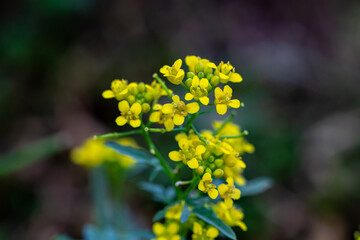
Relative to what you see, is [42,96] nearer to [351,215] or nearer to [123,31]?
[123,31]

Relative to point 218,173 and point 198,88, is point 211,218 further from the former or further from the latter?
point 198,88

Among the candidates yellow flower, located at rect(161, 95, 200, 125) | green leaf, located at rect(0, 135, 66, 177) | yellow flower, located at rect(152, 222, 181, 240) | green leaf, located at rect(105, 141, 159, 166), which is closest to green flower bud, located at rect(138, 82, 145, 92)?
yellow flower, located at rect(161, 95, 200, 125)

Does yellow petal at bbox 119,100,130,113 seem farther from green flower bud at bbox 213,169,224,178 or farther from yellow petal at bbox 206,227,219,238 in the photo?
yellow petal at bbox 206,227,219,238

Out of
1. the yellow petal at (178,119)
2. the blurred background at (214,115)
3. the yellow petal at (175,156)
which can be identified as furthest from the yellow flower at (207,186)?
the blurred background at (214,115)

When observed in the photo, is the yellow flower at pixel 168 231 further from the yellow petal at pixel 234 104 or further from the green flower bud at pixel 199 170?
the yellow petal at pixel 234 104

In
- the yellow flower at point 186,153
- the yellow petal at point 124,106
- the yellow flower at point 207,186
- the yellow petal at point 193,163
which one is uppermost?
the yellow petal at point 124,106

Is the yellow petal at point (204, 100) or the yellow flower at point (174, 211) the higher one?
the yellow petal at point (204, 100)

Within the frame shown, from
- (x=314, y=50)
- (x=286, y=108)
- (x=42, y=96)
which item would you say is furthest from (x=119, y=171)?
(x=314, y=50)

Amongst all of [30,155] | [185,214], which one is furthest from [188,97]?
[30,155]
